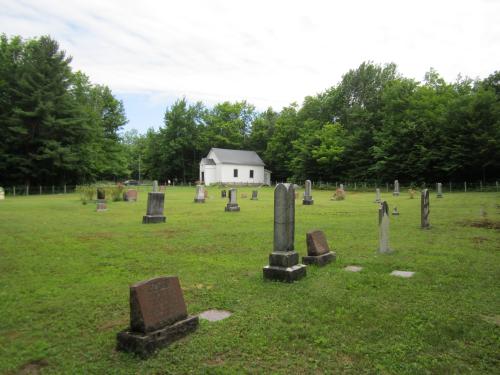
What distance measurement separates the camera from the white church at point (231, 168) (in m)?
64.2

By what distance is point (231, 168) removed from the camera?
64688 mm

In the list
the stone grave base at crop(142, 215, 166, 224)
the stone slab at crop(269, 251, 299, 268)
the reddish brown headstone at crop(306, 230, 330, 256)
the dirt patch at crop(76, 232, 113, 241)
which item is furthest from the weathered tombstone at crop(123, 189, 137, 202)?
the stone slab at crop(269, 251, 299, 268)

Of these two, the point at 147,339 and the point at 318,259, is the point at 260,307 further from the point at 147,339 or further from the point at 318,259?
the point at 318,259

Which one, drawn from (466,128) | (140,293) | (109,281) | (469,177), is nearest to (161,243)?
(109,281)

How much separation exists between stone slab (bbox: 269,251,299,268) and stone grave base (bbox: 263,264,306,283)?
7 centimetres

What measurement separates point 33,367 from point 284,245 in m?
4.24

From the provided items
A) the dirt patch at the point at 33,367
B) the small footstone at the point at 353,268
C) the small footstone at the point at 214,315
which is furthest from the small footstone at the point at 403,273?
the dirt patch at the point at 33,367

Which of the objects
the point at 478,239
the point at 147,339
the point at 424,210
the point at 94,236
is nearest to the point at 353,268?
the point at 147,339

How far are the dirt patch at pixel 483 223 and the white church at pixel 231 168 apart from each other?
2004 inches

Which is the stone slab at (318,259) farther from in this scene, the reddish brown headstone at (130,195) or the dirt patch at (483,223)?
the reddish brown headstone at (130,195)

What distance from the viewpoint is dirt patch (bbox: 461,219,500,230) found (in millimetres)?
13008

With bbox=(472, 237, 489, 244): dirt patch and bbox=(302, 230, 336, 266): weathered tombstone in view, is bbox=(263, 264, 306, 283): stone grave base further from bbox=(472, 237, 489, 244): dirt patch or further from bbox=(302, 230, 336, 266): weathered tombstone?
bbox=(472, 237, 489, 244): dirt patch

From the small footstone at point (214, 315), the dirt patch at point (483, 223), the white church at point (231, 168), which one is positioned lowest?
the small footstone at point (214, 315)

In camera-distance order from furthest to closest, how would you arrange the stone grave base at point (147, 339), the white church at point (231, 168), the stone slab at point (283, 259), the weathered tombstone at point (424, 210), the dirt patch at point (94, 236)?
1. the white church at point (231, 168)
2. the weathered tombstone at point (424, 210)
3. the dirt patch at point (94, 236)
4. the stone slab at point (283, 259)
5. the stone grave base at point (147, 339)
